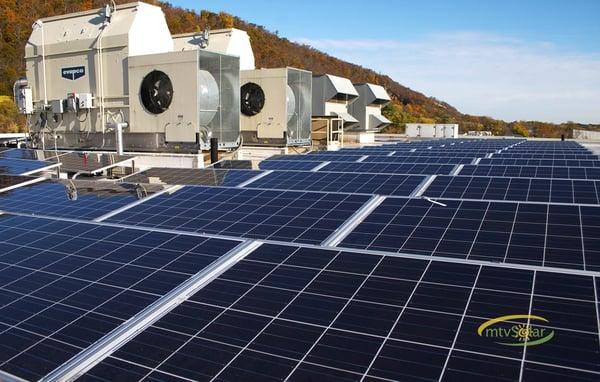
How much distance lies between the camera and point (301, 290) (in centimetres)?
521

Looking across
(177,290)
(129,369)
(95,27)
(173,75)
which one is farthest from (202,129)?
(129,369)

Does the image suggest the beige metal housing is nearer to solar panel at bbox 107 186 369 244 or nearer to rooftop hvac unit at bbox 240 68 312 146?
rooftop hvac unit at bbox 240 68 312 146

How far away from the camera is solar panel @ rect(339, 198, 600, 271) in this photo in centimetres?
590

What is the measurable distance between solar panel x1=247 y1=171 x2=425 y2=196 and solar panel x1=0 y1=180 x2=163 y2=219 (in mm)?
2940

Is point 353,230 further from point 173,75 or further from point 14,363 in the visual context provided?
point 173,75

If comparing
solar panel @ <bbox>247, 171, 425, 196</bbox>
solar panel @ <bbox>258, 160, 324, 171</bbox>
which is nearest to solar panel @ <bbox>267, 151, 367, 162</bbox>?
solar panel @ <bbox>258, 160, 324, 171</bbox>

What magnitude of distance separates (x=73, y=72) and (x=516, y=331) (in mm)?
22983

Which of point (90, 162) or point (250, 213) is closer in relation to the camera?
point (250, 213)

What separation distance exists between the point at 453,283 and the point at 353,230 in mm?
2301

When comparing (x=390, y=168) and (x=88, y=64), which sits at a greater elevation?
(x=88, y=64)

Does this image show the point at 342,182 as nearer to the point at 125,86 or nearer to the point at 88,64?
the point at 125,86

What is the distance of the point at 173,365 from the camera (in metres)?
4.05

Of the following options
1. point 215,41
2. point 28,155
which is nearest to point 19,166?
point 28,155

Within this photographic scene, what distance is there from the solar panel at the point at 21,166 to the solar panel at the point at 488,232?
10386mm
